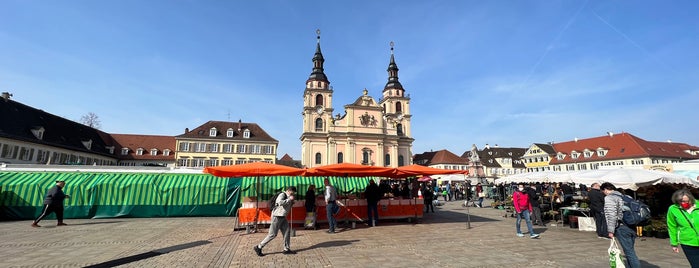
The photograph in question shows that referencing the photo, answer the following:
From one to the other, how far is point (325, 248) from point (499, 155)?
72.7 metres

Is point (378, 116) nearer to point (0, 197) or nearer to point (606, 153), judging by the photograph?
point (606, 153)

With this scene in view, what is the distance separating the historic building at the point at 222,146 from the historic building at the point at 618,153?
52493 millimetres

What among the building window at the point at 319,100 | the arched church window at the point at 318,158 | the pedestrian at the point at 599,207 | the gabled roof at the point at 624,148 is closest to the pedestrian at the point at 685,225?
the pedestrian at the point at 599,207

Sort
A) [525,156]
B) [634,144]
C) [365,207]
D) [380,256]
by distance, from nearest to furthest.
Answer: [380,256] < [365,207] < [634,144] < [525,156]

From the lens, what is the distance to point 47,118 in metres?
39.2

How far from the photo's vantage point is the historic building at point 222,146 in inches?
1885

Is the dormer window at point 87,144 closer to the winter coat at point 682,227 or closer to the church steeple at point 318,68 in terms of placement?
the church steeple at point 318,68

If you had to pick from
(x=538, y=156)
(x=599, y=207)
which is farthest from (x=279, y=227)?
(x=538, y=156)

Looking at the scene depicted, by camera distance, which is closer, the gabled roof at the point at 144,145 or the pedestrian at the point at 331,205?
the pedestrian at the point at 331,205

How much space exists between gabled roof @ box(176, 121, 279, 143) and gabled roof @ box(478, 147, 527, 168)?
46.5 metres

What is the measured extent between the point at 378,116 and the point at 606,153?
39449 mm

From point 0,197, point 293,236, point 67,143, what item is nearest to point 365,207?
point 293,236

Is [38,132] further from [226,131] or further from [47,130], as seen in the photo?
[226,131]

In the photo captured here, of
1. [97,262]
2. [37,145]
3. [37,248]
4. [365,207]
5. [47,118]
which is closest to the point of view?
[97,262]
